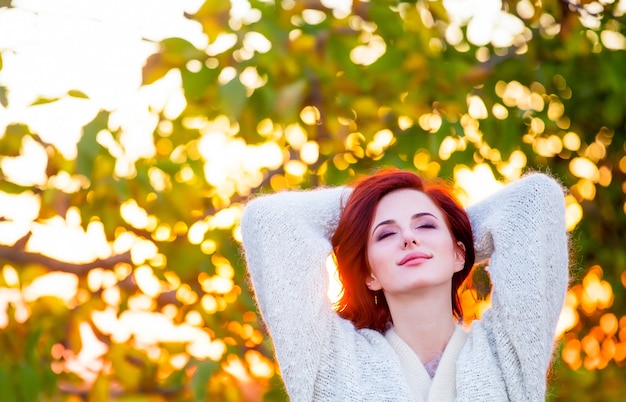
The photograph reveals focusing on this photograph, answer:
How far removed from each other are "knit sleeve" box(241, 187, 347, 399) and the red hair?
4cm

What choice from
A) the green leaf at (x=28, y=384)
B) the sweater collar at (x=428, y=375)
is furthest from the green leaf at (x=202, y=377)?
the sweater collar at (x=428, y=375)

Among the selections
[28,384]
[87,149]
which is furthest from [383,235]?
[28,384]

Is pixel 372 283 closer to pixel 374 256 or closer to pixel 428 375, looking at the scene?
pixel 374 256

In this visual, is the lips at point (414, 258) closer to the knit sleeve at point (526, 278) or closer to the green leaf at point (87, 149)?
the knit sleeve at point (526, 278)

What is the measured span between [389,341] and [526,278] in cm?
23

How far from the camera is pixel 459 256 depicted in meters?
1.72

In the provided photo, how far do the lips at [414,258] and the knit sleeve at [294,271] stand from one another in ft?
0.45

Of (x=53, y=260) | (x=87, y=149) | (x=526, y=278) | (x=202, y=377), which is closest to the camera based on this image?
(x=526, y=278)

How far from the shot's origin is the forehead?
5.50ft

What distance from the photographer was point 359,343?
5.47 feet

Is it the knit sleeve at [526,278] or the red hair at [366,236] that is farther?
the red hair at [366,236]

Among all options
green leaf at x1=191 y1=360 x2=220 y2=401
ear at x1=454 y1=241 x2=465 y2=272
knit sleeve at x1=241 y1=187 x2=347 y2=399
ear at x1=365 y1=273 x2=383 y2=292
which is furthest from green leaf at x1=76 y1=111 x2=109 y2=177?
ear at x1=454 y1=241 x2=465 y2=272

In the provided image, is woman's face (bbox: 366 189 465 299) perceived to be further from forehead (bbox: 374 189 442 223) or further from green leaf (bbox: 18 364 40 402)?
green leaf (bbox: 18 364 40 402)

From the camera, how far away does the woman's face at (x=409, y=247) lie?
5.28 feet
